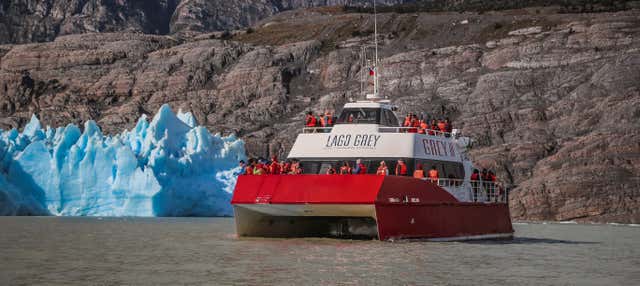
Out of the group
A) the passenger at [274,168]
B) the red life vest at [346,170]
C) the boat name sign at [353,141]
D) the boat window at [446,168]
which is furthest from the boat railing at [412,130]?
the passenger at [274,168]

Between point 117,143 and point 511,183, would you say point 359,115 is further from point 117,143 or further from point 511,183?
point 511,183

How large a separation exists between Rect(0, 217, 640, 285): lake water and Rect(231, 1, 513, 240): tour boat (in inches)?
26.7

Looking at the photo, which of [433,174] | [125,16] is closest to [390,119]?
[433,174]

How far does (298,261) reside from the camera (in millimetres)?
22062

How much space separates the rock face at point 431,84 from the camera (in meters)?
57.2

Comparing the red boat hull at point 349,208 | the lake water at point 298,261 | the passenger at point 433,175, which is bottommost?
the lake water at point 298,261

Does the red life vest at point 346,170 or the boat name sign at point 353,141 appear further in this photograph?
the boat name sign at point 353,141

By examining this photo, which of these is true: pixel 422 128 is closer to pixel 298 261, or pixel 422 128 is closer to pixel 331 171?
pixel 331 171

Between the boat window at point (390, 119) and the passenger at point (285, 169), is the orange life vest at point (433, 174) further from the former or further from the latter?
the passenger at point (285, 169)

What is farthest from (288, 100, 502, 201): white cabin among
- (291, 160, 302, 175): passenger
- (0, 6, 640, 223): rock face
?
(0, 6, 640, 223): rock face

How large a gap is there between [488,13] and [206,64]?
989 inches

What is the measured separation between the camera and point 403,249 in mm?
24734

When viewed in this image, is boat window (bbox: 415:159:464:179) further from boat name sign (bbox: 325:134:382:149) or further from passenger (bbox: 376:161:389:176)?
passenger (bbox: 376:161:389:176)

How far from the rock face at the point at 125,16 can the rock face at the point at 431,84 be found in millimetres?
30092
